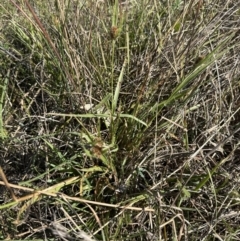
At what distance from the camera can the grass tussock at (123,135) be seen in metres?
0.95

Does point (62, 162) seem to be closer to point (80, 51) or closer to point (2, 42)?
point (80, 51)

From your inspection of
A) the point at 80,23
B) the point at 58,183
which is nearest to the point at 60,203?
the point at 58,183

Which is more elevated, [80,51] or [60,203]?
[80,51]

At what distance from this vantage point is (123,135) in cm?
103

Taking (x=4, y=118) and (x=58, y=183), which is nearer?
(x=58, y=183)

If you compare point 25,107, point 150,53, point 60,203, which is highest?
point 150,53

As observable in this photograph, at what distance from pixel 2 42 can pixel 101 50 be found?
365mm

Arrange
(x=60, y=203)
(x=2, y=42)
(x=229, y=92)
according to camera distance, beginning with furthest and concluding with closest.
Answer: (x=2, y=42), (x=229, y=92), (x=60, y=203)

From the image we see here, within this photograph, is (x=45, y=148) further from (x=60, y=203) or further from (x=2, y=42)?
(x=2, y=42)

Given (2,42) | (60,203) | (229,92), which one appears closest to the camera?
(60,203)

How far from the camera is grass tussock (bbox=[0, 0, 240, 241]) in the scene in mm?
950

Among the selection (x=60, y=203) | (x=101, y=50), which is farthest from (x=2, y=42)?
(x=60, y=203)

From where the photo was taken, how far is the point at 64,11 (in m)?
1.13

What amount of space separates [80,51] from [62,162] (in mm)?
302
